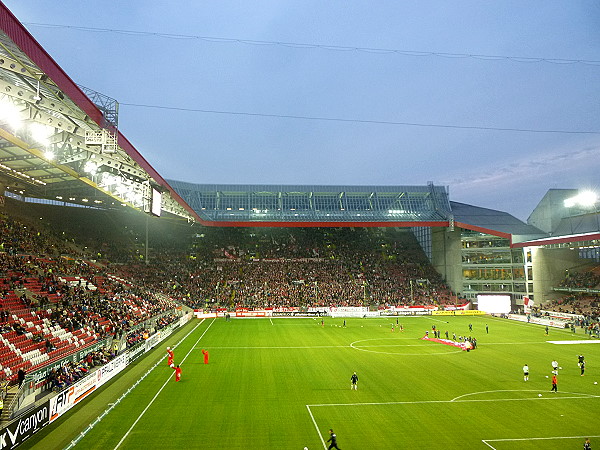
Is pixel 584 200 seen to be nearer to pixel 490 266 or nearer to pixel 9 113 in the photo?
pixel 490 266

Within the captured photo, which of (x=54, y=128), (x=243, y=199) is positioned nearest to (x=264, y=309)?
(x=243, y=199)

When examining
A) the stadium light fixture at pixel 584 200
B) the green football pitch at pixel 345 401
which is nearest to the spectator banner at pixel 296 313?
the green football pitch at pixel 345 401

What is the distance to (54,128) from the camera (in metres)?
19.8

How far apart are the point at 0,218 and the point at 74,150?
30055 millimetres

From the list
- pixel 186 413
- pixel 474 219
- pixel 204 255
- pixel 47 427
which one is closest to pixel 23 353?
pixel 47 427

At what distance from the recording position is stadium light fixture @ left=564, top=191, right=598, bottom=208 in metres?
64.6

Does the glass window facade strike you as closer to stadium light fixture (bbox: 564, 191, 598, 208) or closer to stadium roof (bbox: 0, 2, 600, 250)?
stadium roof (bbox: 0, 2, 600, 250)

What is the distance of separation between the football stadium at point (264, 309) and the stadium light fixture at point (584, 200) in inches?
20.0

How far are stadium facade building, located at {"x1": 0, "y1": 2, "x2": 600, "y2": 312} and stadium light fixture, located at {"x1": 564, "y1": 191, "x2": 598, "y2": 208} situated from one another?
0.76 meters

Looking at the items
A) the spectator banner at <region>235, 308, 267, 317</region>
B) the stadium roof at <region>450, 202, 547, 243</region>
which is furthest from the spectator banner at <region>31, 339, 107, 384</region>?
the stadium roof at <region>450, 202, 547, 243</region>

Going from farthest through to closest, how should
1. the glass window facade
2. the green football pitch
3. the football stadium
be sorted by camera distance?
1. the glass window facade
2. the football stadium
3. the green football pitch

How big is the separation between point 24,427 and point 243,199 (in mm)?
67032

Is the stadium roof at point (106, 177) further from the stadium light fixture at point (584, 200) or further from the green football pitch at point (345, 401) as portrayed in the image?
the green football pitch at point (345, 401)

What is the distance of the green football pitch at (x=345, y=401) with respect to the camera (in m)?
16.3
